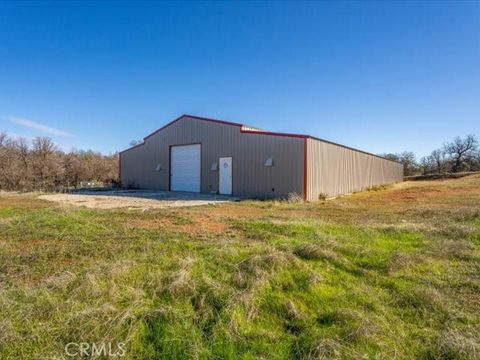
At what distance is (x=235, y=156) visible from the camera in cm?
1448

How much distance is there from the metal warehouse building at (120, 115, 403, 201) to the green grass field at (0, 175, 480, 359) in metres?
7.38

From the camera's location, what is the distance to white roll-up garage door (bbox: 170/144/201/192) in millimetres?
16469

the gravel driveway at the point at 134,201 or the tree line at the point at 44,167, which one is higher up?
the tree line at the point at 44,167

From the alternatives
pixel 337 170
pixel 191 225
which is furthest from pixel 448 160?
pixel 191 225

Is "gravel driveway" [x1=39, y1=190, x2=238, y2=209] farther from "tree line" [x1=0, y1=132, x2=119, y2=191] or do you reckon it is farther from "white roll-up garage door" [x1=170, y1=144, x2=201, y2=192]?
"tree line" [x1=0, y1=132, x2=119, y2=191]

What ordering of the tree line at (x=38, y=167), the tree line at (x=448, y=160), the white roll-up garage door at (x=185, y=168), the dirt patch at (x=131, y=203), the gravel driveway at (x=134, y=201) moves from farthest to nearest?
the tree line at (x=448, y=160), the tree line at (x=38, y=167), the white roll-up garage door at (x=185, y=168), the gravel driveway at (x=134, y=201), the dirt patch at (x=131, y=203)

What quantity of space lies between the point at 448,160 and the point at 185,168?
157 feet

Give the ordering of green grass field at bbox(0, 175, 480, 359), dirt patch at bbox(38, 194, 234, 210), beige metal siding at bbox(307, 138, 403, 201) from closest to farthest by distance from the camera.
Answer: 1. green grass field at bbox(0, 175, 480, 359)
2. dirt patch at bbox(38, 194, 234, 210)
3. beige metal siding at bbox(307, 138, 403, 201)

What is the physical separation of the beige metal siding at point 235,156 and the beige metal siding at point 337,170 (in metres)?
0.88

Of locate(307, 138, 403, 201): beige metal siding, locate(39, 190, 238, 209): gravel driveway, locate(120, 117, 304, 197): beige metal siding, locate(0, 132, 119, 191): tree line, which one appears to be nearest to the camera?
locate(39, 190, 238, 209): gravel driveway

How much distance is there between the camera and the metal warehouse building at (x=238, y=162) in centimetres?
1273

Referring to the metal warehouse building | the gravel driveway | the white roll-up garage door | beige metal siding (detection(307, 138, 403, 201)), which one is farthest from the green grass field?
the white roll-up garage door

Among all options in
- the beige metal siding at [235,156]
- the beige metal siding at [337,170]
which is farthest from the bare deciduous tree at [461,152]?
the beige metal siding at [235,156]

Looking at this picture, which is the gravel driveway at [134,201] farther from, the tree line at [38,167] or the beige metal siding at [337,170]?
the tree line at [38,167]
